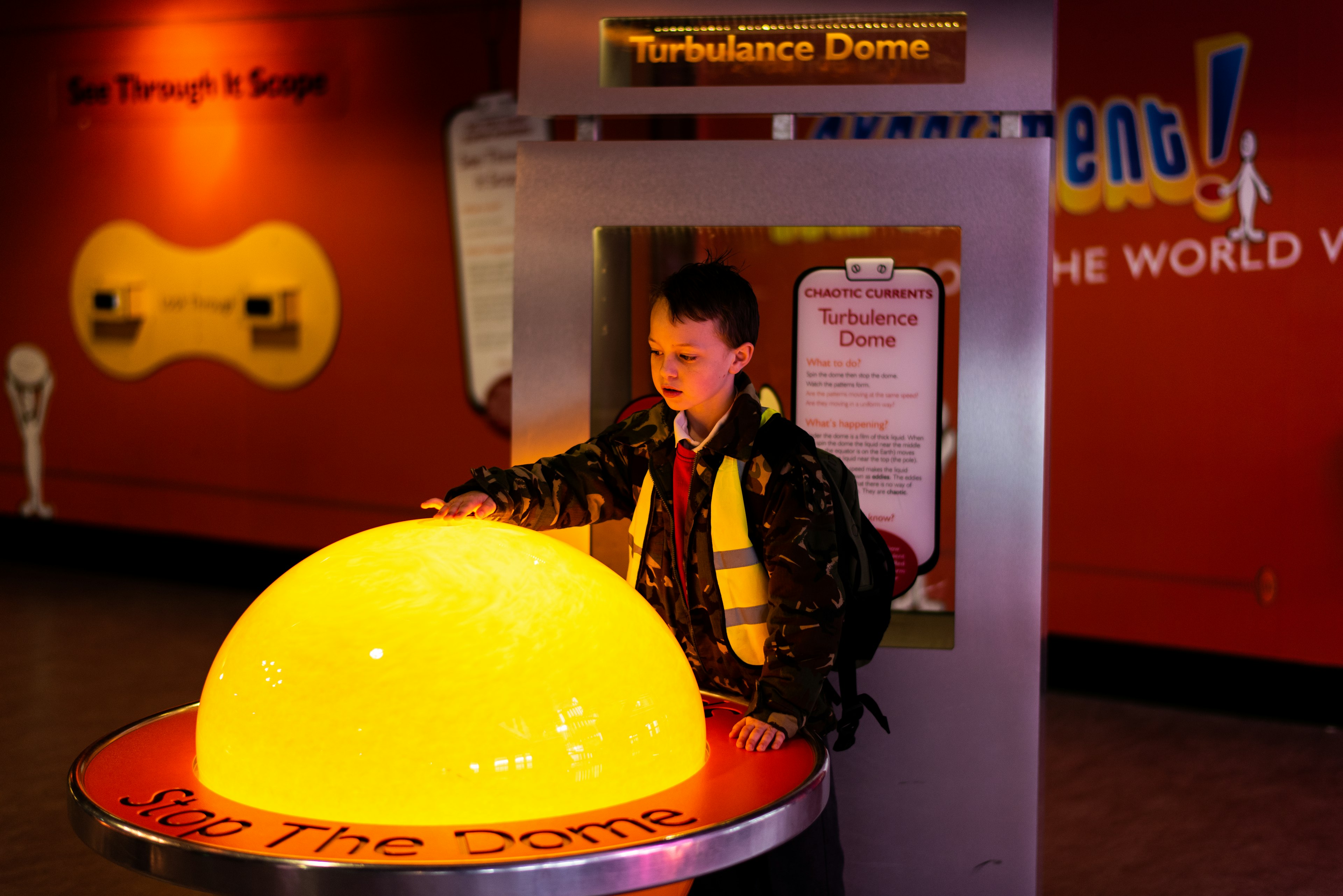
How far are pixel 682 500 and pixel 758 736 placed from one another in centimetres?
48

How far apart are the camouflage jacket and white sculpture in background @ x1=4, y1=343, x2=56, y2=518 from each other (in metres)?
6.43

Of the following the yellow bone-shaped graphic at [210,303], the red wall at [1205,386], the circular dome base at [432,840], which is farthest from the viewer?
the yellow bone-shaped graphic at [210,303]

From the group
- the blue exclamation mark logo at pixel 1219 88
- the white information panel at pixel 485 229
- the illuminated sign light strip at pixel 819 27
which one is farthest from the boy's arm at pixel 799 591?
the white information panel at pixel 485 229

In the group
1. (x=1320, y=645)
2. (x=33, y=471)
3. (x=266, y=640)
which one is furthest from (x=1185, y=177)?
(x=33, y=471)

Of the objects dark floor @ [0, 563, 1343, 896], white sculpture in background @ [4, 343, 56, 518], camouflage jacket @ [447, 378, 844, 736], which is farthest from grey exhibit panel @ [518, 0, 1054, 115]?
white sculpture in background @ [4, 343, 56, 518]

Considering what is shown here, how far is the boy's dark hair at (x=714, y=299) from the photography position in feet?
7.04

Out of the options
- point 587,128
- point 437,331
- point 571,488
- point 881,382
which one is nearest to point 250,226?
point 437,331

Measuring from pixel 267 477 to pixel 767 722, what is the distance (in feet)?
18.8

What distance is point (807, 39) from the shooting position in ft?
9.03

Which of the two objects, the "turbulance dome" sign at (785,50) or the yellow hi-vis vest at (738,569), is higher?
the "turbulance dome" sign at (785,50)

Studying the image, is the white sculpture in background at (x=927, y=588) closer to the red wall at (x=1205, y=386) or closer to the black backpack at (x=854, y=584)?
the black backpack at (x=854, y=584)

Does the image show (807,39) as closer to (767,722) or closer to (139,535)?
(767,722)

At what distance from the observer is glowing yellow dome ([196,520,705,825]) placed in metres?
1.63

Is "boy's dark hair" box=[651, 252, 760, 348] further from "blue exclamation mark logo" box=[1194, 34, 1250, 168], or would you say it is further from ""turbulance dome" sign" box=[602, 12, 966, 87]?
"blue exclamation mark logo" box=[1194, 34, 1250, 168]
